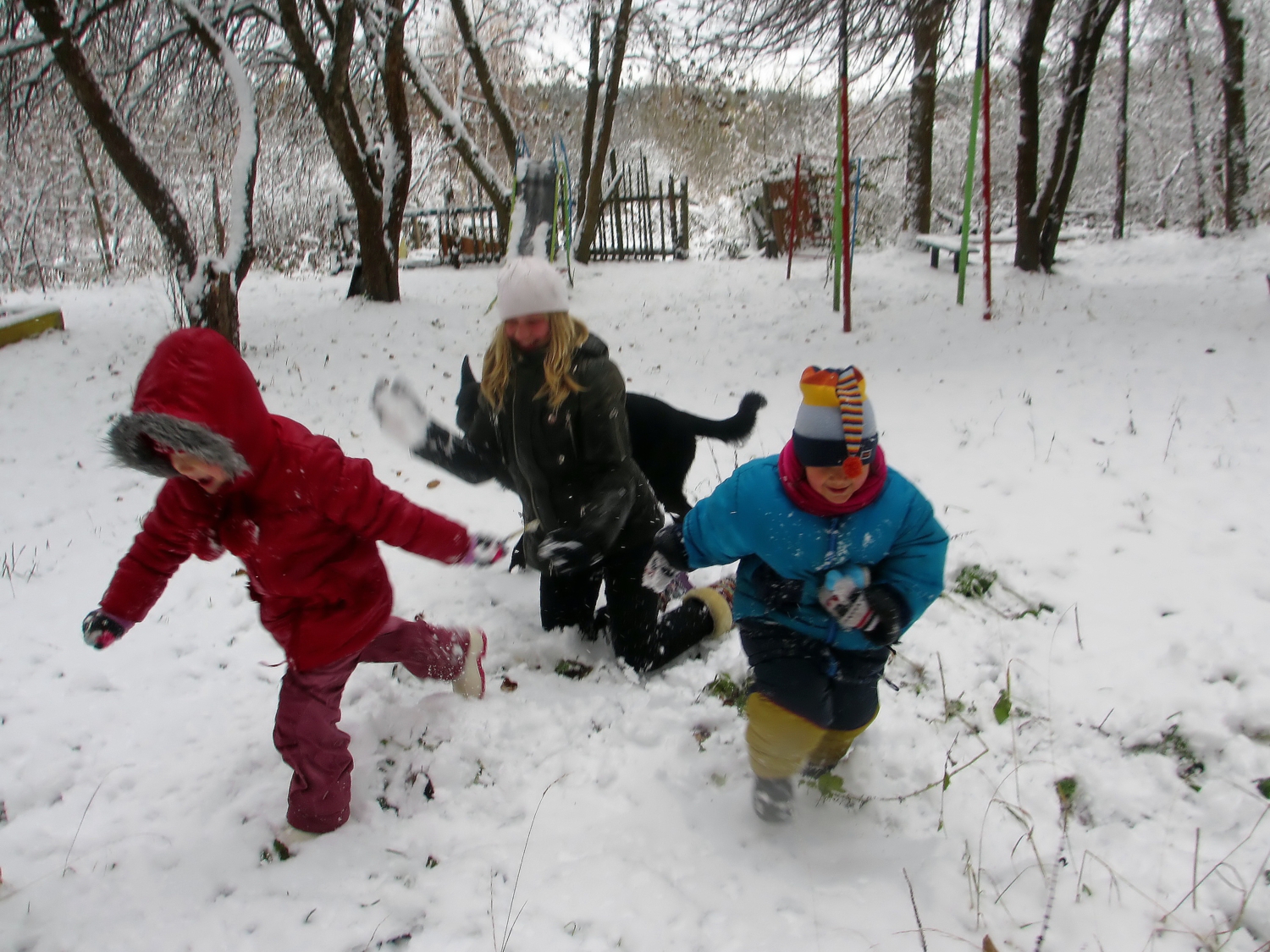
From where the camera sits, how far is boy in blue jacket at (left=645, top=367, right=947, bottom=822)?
70.3 inches

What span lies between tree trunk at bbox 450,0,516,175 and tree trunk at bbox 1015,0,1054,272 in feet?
21.3

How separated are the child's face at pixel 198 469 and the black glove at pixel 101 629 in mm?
483

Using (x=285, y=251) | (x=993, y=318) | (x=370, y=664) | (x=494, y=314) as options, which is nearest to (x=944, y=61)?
(x=993, y=318)

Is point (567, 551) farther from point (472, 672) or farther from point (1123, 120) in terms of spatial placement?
point (1123, 120)

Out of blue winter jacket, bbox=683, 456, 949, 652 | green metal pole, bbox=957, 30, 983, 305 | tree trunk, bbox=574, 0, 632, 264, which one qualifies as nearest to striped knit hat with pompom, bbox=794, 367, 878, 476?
blue winter jacket, bbox=683, 456, 949, 652

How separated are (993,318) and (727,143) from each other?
1362 cm

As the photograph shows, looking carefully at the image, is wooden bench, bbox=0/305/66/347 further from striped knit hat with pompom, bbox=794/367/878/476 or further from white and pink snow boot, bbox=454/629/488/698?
striped knit hat with pompom, bbox=794/367/878/476

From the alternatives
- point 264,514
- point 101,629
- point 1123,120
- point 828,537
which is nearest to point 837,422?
point 828,537

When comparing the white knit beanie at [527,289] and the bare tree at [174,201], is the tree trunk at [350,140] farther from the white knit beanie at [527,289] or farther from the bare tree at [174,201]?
the white knit beanie at [527,289]

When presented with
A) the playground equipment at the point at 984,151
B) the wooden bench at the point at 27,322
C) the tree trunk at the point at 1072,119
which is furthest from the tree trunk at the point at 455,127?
the tree trunk at the point at 1072,119

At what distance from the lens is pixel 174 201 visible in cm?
702

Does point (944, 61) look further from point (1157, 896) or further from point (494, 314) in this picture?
point (1157, 896)

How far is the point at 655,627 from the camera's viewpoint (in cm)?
282

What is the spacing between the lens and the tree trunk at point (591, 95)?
11.5 m
